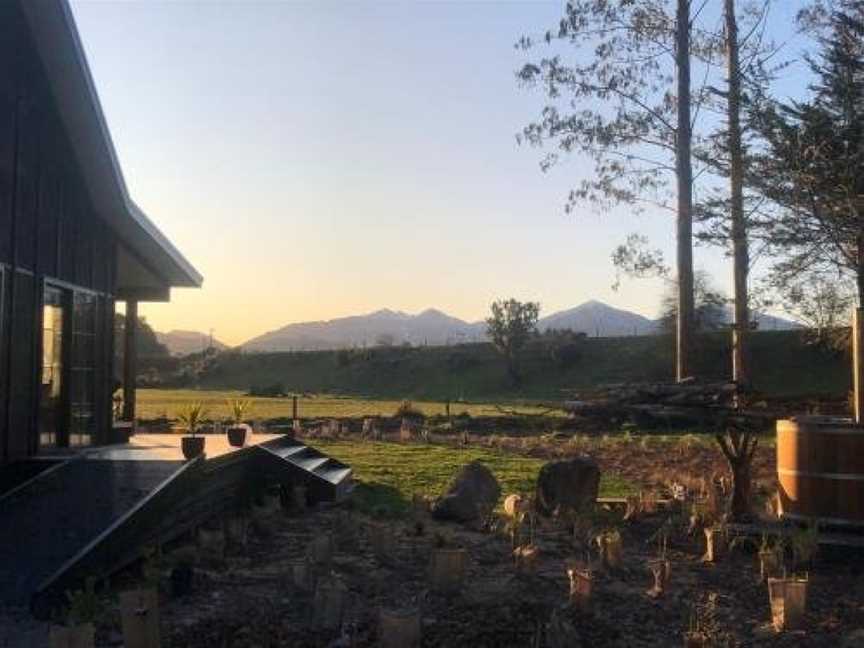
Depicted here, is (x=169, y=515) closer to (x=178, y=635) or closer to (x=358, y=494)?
(x=178, y=635)

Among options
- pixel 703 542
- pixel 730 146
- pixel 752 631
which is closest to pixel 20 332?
pixel 703 542

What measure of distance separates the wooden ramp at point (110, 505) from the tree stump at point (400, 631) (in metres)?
2.68

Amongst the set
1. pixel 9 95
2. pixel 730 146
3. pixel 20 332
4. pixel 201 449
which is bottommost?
pixel 201 449

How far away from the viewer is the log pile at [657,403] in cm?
2458

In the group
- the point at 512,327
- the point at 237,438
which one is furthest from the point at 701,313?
the point at 237,438

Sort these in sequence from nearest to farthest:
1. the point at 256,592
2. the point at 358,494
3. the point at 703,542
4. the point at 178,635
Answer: the point at 178,635 → the point at 256,592 → the point at 703,542 → the point at 358,494

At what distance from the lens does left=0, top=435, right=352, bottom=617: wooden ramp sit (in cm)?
750

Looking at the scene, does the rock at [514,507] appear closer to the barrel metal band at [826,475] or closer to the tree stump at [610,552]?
the tree stump at [610,552]

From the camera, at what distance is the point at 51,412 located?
12.4m

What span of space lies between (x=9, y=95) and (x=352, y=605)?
23.1 ft

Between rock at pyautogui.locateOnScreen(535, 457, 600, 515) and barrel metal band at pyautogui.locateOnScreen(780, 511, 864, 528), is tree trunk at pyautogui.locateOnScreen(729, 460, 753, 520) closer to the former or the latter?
barrel metal band at pyautogui.locateOnScreen(780, 511, 864, 528)

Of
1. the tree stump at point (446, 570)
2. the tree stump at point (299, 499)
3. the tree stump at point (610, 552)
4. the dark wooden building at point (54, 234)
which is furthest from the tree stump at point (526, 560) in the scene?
the dark wooden building at point (54, 234)

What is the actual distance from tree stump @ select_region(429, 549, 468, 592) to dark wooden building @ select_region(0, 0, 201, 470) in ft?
18.4

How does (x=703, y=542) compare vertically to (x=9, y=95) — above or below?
below
